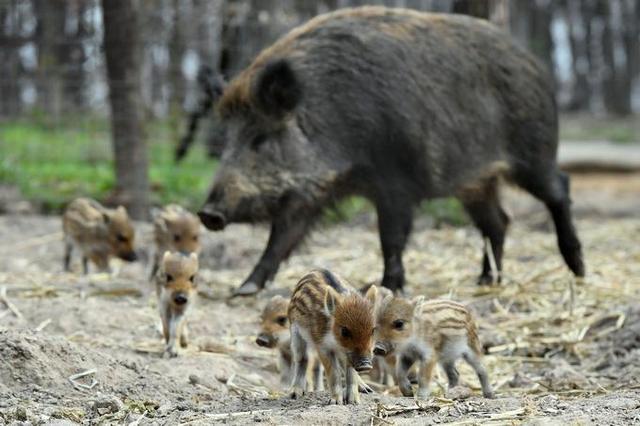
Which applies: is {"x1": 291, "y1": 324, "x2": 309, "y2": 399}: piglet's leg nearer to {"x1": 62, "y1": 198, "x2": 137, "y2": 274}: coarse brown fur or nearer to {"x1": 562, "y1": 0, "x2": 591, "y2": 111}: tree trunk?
{"x1": 62, "y1": 198, "x2": 137, "y2": 274}: coarse brown fur

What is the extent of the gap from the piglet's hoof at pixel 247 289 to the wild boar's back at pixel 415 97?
3.32 feet

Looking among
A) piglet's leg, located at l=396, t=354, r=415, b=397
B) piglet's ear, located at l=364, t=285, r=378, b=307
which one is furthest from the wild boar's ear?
piglet's ear, located at l=364, t=285, r=378, b=307

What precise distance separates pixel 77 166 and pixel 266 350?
7.01 metres

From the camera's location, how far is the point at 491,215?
27.7ft

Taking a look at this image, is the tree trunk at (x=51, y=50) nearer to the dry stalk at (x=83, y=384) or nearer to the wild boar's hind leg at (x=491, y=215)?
the wild boar's hind leg at (x=491, y=215)

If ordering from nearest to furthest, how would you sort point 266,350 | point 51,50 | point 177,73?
point 266,350, point 177,73, point 51,50

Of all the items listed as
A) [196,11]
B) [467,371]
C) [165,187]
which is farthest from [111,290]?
[196,11]

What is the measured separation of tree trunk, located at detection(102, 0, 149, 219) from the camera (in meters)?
10.0

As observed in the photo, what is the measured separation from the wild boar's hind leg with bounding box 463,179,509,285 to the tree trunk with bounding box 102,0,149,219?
343 centimetres

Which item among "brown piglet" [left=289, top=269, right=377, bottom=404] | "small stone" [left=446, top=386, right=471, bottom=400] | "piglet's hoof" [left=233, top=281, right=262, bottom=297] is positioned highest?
"brown piglet" [left=289, top=269, right=377, bottom=404]

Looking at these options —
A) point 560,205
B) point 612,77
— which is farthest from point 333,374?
point 612,77

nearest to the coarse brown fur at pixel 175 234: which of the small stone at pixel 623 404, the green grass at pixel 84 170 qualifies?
the green grass at pixel 84 170

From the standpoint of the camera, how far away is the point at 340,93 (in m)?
7.49

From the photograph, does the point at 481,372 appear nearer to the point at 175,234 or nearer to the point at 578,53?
the point at 175,234
